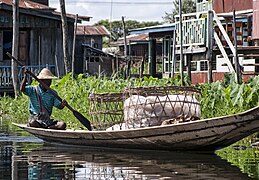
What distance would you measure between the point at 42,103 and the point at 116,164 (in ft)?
10.3

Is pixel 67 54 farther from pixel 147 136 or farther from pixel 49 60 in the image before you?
pixel 147 136

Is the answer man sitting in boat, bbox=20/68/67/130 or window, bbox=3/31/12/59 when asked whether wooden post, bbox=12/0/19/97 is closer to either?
window, bbox=3/31/12/59

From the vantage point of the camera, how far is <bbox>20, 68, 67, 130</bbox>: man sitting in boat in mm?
14328

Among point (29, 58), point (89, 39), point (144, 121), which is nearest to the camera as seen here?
point (144, 121)

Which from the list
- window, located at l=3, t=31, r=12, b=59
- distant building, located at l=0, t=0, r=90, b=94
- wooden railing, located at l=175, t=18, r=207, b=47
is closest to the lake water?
wooden railing, located at l=175, t=18, r=207, b=47

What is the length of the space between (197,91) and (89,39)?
35094 millimetres

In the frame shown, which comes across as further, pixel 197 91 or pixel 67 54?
pixel 67 54

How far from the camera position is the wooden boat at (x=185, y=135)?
37.8ft

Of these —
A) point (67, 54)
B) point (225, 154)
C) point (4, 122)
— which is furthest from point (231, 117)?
point (67, 54)

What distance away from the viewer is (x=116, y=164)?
11.7m

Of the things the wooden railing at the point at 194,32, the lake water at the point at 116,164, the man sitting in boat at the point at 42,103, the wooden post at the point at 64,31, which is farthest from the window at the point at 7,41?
the lake water at the point at 116,164

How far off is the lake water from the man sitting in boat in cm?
44

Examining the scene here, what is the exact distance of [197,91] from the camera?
44.1ft

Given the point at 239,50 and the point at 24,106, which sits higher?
the point at 239,50
